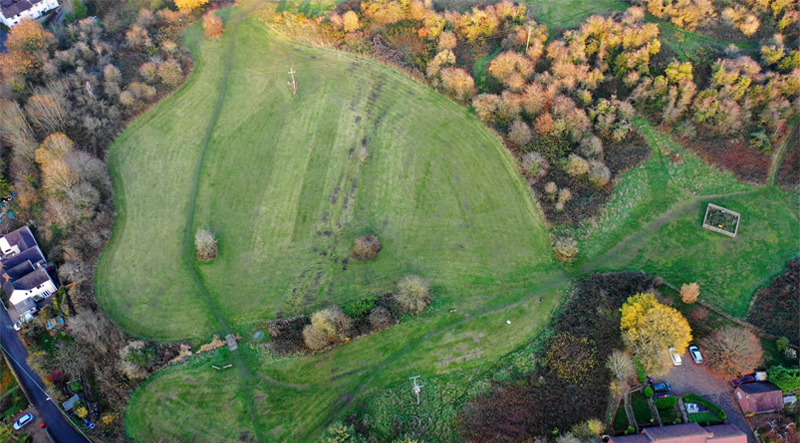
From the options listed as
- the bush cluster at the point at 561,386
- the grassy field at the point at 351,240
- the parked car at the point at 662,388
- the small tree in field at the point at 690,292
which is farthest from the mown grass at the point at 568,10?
the parked car at the point at 662,388

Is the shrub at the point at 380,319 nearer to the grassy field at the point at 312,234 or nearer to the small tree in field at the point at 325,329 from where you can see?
the grassy field at the point at 312,234

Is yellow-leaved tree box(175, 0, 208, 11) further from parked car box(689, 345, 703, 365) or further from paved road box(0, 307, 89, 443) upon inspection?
parked car box(689, 345, 703, 365)

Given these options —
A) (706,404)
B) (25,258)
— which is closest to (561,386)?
(706,404)

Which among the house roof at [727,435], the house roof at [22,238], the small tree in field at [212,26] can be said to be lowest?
the house roof at [727,435]

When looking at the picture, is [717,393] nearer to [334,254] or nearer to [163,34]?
[334,254]

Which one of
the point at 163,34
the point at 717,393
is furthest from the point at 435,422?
the point at 163,34

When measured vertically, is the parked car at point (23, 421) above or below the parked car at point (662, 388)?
above

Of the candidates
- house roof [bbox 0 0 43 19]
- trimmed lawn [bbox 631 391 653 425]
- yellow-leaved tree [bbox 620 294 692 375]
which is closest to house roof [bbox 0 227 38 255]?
house roof [bbox 0 0 43 19]
